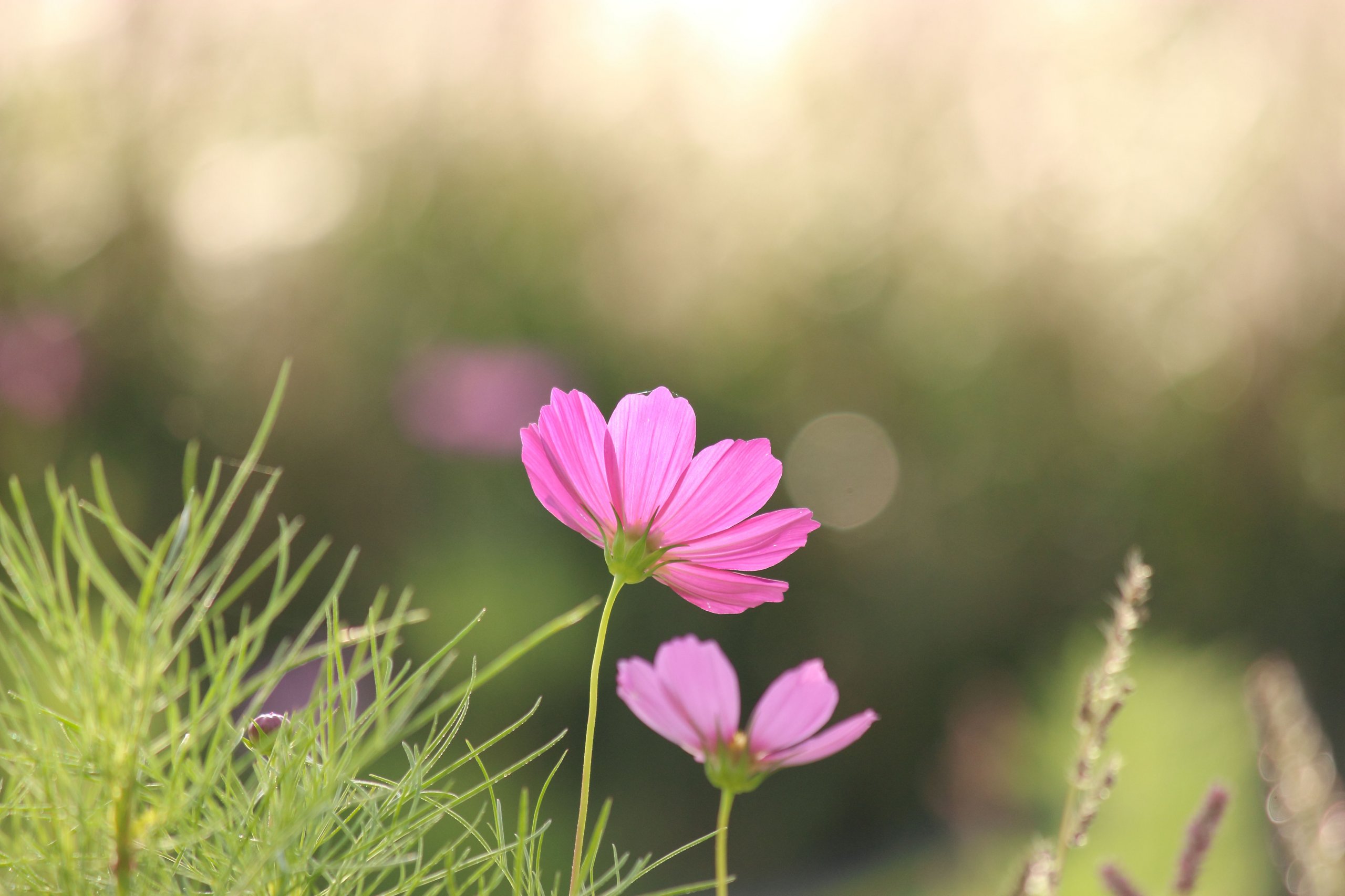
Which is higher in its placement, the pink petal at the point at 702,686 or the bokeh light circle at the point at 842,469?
the pink petal at the point at 702,686

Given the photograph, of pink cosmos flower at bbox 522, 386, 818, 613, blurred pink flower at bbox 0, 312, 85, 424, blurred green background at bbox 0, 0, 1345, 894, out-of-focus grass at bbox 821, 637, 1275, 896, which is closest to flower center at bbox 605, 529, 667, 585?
pink cosmos flower at bbox 522, 386, 818, 613

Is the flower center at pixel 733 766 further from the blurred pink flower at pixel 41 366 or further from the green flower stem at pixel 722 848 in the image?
the blurred pink flower at pixel 41 366

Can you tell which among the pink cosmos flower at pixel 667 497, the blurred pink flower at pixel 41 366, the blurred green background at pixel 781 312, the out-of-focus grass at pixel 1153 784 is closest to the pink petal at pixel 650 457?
the pink cosmos flower at pixel 667 497

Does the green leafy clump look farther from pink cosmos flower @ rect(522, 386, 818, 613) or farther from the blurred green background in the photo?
the blurred green background

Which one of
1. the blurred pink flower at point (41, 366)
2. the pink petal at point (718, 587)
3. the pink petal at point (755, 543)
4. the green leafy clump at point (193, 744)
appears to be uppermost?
the pink petal at point (755, 543)

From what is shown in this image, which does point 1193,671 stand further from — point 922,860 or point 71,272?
point 71,272

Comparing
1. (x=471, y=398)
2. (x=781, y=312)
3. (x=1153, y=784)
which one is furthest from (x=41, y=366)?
(x=1153, y=784)
